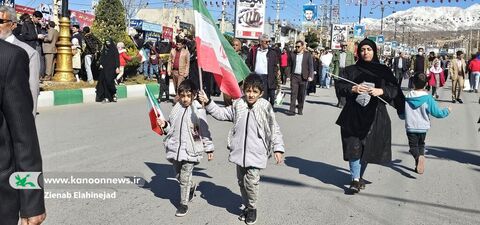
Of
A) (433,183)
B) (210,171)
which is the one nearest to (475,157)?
(433,183)

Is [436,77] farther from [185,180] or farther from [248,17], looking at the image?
[185,180]

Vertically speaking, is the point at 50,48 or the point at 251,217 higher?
the point at 50,48

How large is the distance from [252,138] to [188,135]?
0.62 metres

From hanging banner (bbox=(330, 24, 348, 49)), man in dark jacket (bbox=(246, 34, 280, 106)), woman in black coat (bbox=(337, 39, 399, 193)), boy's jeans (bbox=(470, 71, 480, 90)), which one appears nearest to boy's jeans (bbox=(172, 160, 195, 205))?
woman in black coat (bbox=(337, 39, 399, 193))

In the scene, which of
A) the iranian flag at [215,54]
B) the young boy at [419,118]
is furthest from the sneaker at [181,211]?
the young boy at [419,118]

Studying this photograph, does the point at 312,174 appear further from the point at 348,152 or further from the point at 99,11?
the point at 99,11

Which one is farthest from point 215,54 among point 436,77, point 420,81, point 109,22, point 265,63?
point 109,22

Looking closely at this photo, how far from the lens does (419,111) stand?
634 centimetres

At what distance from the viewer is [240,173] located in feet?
14.4

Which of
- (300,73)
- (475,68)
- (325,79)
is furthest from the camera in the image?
(325,79)

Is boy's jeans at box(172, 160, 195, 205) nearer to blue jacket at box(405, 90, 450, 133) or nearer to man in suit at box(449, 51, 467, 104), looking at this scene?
blue jacket at box(405, 90, 450, 133)

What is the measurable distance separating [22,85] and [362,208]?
3.55 metres

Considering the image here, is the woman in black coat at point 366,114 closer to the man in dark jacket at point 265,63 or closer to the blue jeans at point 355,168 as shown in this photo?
the blue jeans at point 355,168

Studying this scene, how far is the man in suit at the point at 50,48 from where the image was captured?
13884 mm
